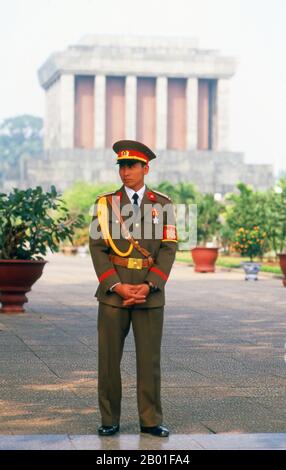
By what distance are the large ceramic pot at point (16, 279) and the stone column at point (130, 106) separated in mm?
86323

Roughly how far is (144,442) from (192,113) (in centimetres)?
Result: 9863

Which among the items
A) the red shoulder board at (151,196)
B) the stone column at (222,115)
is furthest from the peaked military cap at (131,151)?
the stone column at (222,115)

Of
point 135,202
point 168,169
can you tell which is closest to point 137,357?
point 135,202

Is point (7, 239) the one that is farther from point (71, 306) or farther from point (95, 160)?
point (95, 160)

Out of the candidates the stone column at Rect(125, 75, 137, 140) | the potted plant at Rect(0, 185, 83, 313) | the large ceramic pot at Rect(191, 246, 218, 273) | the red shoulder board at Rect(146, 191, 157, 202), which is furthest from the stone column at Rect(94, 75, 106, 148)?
the red shoulder board at Rect(146, 191, 157, 202)

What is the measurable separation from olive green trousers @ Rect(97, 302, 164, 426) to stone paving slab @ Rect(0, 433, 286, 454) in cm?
20

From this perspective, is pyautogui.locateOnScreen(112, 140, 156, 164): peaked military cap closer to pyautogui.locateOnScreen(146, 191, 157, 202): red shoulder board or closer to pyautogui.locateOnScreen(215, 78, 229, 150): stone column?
pyautogui.locateOnScreen(146, 191, 157, 202): red shoulder board

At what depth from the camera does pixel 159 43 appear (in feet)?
343

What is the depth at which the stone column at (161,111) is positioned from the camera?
10481 cm

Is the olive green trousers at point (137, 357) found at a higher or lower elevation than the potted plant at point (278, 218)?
lower

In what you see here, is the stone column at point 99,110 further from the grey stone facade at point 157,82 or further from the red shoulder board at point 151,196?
the red shoulder board at point 151,196

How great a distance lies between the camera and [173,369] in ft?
38.7
